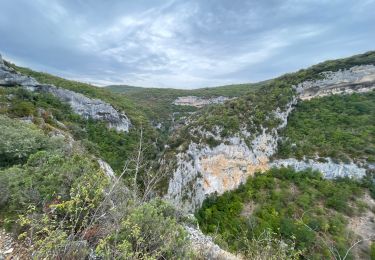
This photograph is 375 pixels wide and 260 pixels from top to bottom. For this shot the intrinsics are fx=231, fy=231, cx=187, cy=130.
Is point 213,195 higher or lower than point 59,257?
lower

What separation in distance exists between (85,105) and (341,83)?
133ft

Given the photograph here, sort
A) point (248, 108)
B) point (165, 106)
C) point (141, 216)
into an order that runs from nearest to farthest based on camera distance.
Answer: point (141, 216) < point (248, 108) < point (165, 106)

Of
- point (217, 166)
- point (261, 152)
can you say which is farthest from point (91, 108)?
point (261, 152)

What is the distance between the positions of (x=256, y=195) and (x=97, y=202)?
20844 mm

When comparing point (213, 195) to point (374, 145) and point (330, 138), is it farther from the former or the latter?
point (374, 145)

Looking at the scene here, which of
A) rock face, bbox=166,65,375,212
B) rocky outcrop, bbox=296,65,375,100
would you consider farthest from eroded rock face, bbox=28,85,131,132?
rocky outcrop, bbox=296,65,375,100

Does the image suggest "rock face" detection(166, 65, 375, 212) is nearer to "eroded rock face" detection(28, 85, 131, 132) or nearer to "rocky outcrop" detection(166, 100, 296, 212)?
"rocky outcrop" detection(166, 100, 296, 212)

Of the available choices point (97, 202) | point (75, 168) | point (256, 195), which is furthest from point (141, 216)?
point (256, 195)

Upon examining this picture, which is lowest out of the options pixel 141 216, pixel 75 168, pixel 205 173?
pixel 205 173

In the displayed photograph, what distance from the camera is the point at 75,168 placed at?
5.57 m

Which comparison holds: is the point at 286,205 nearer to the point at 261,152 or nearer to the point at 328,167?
the point at 261,152

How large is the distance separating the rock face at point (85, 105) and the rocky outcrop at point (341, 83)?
97.1ft

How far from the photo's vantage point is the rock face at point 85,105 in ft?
101

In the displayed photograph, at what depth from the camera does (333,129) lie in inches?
1134
